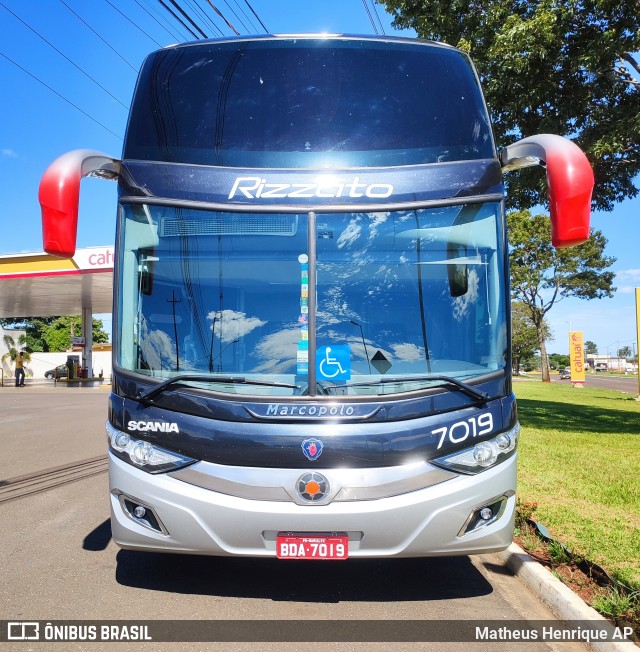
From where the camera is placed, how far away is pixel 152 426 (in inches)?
161

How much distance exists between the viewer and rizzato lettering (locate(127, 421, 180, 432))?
13.2 ft

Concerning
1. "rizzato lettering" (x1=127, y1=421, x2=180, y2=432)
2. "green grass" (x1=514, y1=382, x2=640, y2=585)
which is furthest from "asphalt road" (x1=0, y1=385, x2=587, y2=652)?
"rizzato lettering" (x1=127, y1=421, x2=180, y2=432)

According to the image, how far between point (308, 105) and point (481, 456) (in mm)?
2713

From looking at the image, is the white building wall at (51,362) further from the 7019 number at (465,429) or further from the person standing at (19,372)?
the 7019 number at (465,429)

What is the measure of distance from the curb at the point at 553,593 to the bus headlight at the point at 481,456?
947mm

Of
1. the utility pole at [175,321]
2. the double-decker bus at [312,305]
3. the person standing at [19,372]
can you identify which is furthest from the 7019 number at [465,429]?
the person standing at [19,372]

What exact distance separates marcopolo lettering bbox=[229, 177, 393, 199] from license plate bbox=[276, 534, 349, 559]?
2.12m

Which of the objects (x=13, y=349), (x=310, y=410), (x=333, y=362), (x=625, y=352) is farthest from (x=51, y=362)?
(x=625, y=352)

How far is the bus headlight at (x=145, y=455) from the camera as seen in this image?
4008 mm

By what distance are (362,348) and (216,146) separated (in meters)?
1.72

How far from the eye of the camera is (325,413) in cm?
399

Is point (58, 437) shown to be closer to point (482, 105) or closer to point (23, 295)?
point (482, 105)

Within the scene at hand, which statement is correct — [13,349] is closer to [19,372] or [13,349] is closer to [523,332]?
[19,372]

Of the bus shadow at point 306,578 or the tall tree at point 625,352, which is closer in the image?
the bus shadow at point 306,578
